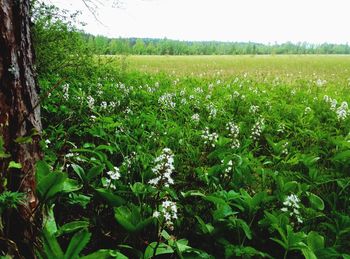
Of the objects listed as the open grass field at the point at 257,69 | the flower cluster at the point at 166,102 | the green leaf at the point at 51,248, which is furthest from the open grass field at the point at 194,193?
the open grass field at the point at 257,69

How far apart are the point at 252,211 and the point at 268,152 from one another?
2370 millimetres

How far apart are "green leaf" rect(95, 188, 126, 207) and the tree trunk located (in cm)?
48

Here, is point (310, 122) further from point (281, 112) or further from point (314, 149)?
point (314, 149)

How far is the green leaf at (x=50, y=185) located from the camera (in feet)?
6.04

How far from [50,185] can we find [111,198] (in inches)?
23.1

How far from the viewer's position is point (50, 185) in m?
1.85

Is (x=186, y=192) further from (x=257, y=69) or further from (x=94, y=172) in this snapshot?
(x=257, y=69)

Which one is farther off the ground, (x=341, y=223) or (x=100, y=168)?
(x=100, y=168)

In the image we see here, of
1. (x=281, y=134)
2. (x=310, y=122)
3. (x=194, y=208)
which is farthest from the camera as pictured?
(x=310, y=122)

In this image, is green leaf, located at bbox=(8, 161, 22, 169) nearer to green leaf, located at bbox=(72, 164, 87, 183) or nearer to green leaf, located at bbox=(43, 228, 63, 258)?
green leaf, located at bbox=(43, 228, 63, 258)

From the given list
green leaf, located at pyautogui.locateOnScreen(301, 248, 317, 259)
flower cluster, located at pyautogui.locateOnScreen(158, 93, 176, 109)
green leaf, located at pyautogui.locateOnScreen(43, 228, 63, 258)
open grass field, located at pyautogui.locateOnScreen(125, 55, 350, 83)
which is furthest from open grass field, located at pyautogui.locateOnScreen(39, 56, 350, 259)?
open grass field, located at pyautogui.locateOnScreen(125, 55, 350, 83)

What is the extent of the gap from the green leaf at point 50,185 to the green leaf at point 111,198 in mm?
501

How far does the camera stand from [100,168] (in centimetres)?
259

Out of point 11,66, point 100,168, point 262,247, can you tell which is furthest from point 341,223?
point 11,66
